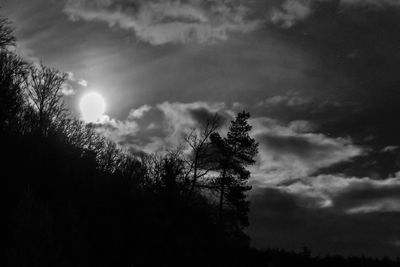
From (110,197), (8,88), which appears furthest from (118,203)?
(8,88)

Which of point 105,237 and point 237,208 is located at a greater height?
point 237,208

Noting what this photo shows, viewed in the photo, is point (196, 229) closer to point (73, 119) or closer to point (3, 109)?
point (3, 109)

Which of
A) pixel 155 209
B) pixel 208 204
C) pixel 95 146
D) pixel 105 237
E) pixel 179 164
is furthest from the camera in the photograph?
pixel 95 146

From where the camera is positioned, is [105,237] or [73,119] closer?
[105,237]

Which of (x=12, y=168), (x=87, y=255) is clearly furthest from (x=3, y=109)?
(x=87, y=255)

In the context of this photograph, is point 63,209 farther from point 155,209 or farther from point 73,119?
point 73,119

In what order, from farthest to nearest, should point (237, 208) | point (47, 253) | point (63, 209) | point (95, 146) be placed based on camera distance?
1. point (95, 146)
2. point (237, 208)
3. point (63, 209)
4. point (47, 253)

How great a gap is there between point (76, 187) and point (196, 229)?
30.0ft

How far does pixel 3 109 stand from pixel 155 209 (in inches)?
541

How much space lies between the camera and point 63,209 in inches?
1025

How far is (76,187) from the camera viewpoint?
1313 inches

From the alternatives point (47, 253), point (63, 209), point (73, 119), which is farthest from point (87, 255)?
point (73, 119)

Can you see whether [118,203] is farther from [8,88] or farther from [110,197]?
[8,88]

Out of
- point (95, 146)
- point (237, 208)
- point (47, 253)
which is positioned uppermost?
point (95, 146)
